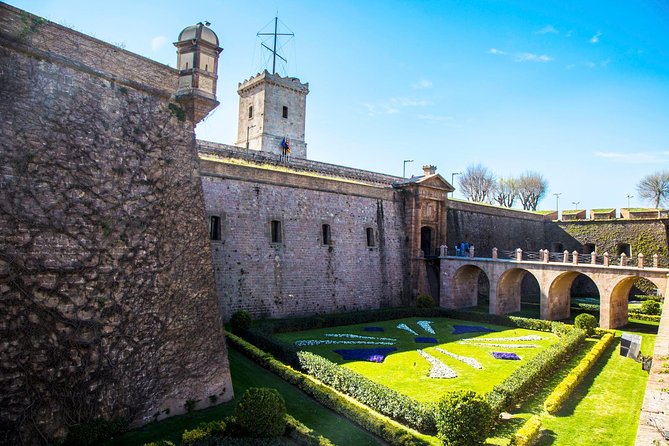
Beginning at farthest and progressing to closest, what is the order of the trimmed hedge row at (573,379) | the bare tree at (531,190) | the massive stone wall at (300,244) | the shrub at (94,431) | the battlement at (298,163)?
the bare tree at (531,190) < the battlement at (298,163) < the massive stone wall at (300,244) < the trimmed hedge row at (573,379) < the shrub at (94,431)

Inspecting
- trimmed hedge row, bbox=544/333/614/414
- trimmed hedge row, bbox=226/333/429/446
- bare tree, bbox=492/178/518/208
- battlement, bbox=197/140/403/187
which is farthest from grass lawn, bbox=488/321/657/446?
bare tree, bbox=492/178/518/208

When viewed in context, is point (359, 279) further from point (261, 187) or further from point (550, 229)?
point (550, 229)

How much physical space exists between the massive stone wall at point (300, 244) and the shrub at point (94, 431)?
1053cm

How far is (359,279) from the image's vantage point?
25.1 m

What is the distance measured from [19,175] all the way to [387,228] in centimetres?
2195

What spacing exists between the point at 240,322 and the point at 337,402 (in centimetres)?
719

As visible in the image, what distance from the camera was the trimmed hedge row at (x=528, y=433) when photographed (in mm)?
9594

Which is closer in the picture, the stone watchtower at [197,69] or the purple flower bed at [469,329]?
the stone watchtower at [197,69]

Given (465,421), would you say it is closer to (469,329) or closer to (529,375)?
(529,375)

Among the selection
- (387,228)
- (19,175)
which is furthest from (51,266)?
(387,228)

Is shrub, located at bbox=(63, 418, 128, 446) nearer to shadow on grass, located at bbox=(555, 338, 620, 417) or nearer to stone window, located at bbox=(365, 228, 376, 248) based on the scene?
shadow on grass, located at bbox=(555, 338, 620, 417)

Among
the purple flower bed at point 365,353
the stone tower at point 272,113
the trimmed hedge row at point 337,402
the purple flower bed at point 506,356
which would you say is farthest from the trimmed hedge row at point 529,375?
the stone tower at point 272,113

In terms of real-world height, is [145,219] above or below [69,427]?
above

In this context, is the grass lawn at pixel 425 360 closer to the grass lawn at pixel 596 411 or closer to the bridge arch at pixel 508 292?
the grass lawn at pixel 596 411
